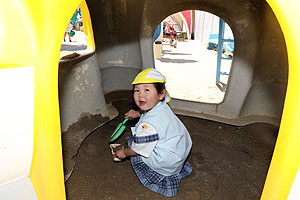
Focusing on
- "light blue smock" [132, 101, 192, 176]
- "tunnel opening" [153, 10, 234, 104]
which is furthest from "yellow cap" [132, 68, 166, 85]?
"tunnel opening" [153, 10, 234, 104]

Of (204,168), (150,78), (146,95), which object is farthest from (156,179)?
(150,78)

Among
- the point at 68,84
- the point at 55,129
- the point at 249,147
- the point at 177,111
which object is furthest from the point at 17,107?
the point at 177,111

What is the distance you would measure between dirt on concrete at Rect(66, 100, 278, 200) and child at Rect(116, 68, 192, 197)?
0.37 ft

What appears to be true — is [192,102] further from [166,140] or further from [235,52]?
[166,140]

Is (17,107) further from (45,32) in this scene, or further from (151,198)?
(151,198)

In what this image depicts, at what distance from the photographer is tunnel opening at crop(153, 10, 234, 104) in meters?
3.62

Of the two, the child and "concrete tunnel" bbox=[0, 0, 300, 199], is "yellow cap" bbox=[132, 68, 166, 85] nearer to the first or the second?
the child

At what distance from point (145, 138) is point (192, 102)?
1456 millimetres

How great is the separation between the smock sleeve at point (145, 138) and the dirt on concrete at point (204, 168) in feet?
1.12

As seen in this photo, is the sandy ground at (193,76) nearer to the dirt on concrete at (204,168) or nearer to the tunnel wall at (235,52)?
the tunnel wall at (235,52)

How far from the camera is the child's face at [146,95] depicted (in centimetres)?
144

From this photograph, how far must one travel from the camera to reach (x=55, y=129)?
34.1 inches

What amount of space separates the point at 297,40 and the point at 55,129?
91 centimetres

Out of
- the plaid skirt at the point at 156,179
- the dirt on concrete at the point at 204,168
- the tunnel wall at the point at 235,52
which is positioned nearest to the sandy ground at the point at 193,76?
the tunnel wall at the point at 235,52
